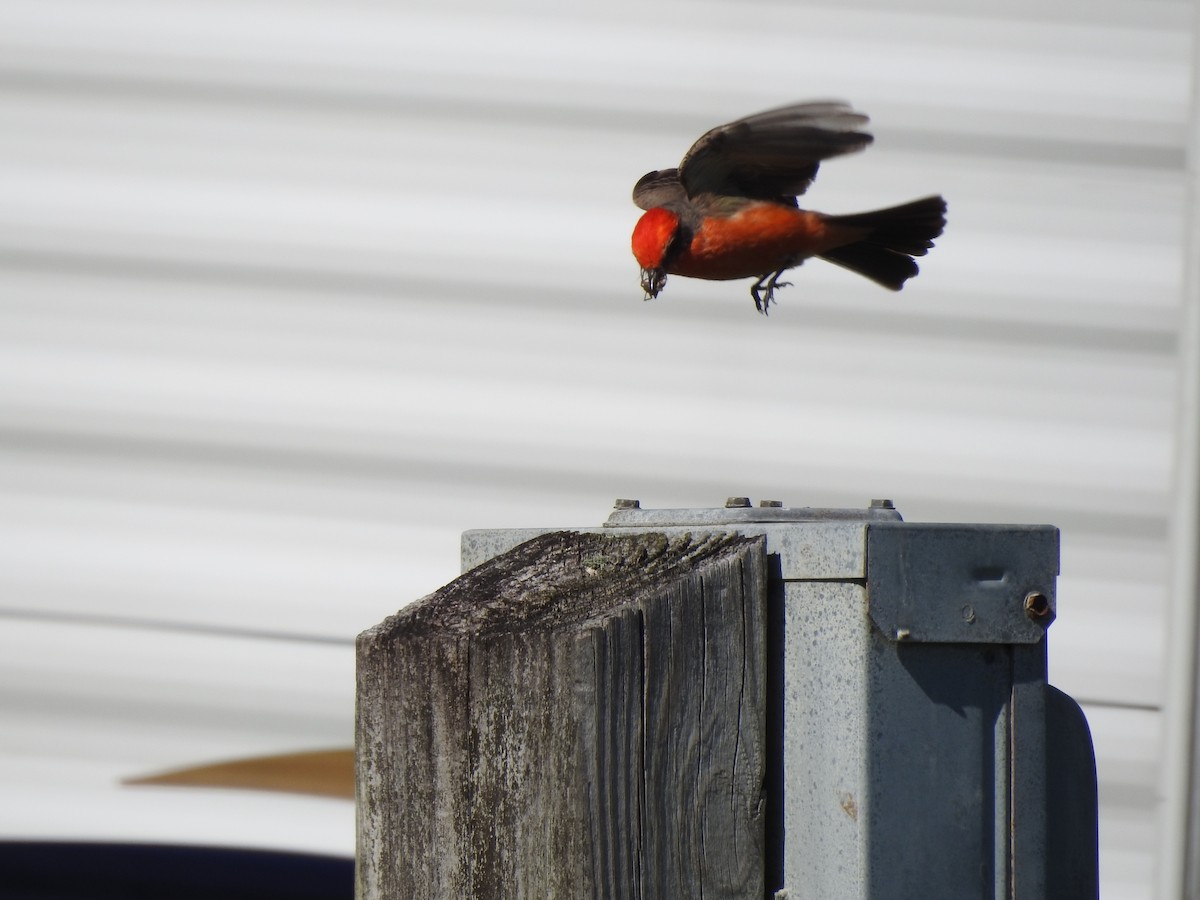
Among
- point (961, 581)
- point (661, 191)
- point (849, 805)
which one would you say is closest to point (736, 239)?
point (661, 191)

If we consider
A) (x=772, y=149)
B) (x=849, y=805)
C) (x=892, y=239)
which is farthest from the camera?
(x=892, y=239)

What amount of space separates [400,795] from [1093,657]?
7.13 ft

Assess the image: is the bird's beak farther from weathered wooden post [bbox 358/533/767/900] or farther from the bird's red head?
weathered wooden post [bbox 358/533/767/900]

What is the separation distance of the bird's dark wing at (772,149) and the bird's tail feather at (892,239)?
0.28ft

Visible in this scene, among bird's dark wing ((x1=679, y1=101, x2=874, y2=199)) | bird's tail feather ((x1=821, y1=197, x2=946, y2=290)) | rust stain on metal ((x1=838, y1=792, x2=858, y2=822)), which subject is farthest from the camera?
bird's tail feather ((x1=821, y1=197, x2=946, y2=290))

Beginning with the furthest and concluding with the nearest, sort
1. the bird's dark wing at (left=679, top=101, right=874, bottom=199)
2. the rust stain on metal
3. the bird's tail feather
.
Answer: the bird's tail feather < the bird's dark wing at (left=679, top=101, right=874, bottom=199) < the rust stain on metal

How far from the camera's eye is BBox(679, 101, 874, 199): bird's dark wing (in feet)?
4.77

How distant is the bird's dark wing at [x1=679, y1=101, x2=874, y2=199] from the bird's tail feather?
0.09 meters

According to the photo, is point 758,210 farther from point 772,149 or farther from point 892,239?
point 892,239

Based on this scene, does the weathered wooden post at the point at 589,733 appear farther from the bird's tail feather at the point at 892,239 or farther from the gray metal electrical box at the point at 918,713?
the bird's tail feather at the point at 892,239

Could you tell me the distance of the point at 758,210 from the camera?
1.50 m

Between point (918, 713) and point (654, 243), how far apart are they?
69 centimetres

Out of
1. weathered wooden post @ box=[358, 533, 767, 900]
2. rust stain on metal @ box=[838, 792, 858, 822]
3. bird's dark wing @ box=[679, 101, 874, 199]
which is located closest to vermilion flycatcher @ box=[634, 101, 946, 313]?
bird's dark wing @ box=[679, 101, 874, 199]

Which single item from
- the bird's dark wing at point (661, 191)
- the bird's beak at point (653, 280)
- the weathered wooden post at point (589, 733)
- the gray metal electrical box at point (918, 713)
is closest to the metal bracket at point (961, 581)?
the gray metal electrical box at point (918, 713)
